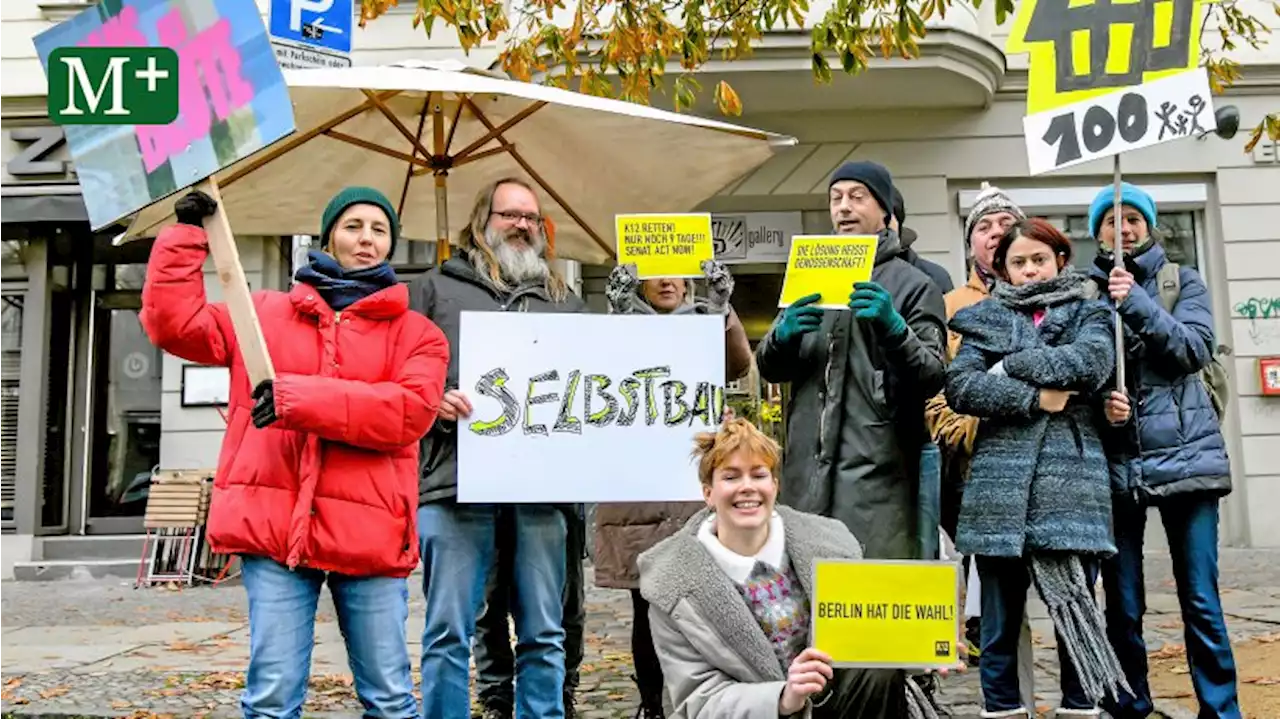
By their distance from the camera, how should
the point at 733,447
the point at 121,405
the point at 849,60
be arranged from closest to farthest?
the point at 733,447 → the point at 849,60 → the point at 121,405

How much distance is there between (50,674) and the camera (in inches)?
241

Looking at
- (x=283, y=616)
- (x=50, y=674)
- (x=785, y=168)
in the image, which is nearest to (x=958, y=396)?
(x=283, y=616)

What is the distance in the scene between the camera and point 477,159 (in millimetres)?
5004

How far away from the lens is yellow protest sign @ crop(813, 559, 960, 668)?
2.62 meters

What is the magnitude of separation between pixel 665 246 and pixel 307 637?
72.3 inches

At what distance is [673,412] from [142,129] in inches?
72.3

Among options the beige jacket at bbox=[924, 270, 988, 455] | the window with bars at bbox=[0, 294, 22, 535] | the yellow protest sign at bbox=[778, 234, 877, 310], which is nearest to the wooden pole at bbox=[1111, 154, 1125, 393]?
the beige jacket at bbox=[924, 270, 988, 455]

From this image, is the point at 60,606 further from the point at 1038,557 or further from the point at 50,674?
the point at 1038,557

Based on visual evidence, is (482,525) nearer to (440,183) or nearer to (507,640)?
(507,640)

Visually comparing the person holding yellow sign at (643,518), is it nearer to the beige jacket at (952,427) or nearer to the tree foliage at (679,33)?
the beige jacket at (952,427)

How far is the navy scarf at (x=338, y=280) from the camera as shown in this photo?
3.38 metres

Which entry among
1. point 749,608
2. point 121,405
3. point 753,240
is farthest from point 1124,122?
point 121,405

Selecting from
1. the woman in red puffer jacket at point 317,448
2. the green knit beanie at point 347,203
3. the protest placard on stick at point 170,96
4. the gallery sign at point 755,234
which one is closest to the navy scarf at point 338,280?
the woman in red puffer jacket at point 317,448

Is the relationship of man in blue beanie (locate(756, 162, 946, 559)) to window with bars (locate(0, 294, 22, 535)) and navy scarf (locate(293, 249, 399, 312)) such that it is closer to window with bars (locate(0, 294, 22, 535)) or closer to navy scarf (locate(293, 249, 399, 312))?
navy scarf (locate(293, 249, 399, 312))
